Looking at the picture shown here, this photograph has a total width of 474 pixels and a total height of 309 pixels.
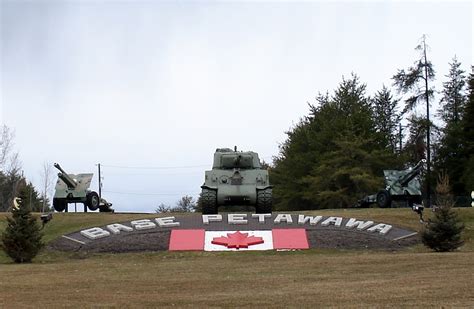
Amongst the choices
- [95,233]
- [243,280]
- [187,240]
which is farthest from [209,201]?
[243,280]

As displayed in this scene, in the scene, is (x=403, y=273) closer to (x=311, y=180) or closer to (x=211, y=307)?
(x=211, y=307)

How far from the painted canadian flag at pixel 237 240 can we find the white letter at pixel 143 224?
1266 millimetres

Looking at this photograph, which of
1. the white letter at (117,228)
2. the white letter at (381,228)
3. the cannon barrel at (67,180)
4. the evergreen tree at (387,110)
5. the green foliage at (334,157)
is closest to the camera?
the white letter at (381,228)

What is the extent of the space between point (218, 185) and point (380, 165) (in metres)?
21.3

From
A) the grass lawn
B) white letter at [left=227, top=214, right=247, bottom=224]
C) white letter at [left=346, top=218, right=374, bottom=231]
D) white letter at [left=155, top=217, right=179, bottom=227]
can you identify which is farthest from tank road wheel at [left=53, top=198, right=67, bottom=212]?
white letter at [left=346, top=218, right=374, bottom=231]

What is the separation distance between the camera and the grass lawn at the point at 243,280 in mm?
10531

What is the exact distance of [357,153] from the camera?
4559 cm

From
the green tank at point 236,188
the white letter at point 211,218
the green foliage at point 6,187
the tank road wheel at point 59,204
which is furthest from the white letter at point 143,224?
the green foliage at point 6,187

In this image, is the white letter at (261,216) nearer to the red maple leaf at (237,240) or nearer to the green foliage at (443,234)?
the red maple leaf at (237,240)

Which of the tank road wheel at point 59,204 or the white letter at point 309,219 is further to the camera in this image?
the tank road wheel at point 59,204

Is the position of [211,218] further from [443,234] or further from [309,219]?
[443,234]

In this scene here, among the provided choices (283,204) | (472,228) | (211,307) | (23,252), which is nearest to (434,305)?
(211,307)

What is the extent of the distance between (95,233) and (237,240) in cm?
532

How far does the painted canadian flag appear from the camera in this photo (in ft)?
74.3
